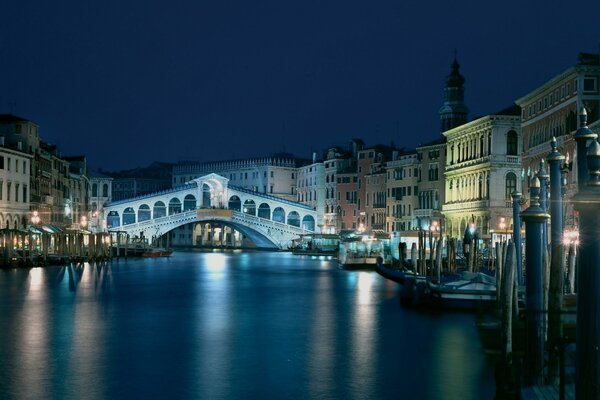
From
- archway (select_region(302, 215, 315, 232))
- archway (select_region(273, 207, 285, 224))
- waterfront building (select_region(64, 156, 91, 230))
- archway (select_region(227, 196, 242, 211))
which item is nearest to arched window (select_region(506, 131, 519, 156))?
waterfront building (select_region(64, 156, 91, 230))

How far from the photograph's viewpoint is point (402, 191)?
54188mm

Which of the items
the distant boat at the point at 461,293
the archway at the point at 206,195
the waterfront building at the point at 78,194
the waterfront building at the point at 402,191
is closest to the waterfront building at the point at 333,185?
the archway at the point at 206,195

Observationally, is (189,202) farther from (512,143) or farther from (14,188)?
(512,143)

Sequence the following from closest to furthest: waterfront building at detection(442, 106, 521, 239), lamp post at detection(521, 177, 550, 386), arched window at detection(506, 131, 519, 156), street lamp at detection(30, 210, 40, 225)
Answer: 1. lamp post at detection(521, 177, 550, 386)
2. waterfront building at detection(442, 106, 521, 239)
3. arched window at detection(506, 131, 519, 156)
4. street lamp at detection(30, 210, 40, 225)

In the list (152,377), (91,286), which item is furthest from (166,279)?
(152,377)

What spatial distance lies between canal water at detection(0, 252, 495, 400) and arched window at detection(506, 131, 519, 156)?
17.6 m

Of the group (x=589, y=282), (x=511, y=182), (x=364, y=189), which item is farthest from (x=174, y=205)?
(x=589, y=282)

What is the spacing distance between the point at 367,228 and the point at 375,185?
9.79 ft

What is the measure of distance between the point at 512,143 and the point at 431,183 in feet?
34.9

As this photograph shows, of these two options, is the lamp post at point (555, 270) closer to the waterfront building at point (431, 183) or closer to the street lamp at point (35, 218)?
the street lamp at point (35, 218)

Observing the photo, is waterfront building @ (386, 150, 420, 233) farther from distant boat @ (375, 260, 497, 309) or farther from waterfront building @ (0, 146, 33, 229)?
distant boat @ (375, 260, 497, 309)

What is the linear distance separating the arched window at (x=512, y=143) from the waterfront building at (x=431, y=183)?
8.32 m

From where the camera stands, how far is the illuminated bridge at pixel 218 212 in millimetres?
58875

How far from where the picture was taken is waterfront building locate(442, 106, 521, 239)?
38.2m
